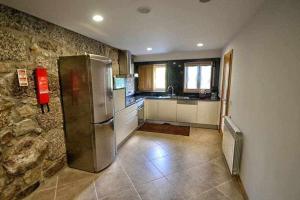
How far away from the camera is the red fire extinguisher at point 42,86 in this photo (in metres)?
2.03

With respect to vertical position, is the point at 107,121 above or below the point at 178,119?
above

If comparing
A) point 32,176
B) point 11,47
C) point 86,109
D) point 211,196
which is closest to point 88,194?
point 32,176

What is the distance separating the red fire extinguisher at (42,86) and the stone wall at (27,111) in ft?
0.22

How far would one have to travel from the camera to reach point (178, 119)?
4.70 meters

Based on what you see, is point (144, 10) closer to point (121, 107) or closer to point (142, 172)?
point (121, 107)

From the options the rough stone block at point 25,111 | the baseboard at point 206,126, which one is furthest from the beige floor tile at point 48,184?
the baseboard at point 206,126

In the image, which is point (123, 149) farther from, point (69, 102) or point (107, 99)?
point (69, 102)

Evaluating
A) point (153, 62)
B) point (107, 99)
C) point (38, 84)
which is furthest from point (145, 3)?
point (153, 62)

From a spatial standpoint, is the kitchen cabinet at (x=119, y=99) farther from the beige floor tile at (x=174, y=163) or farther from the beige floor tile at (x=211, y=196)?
the beige floor tile at (x=211, y=196)

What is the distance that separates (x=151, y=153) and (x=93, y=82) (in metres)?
1.82

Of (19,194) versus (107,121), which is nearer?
(19,194)

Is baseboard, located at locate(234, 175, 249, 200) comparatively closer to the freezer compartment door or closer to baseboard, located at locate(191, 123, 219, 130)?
the freezer compartment door

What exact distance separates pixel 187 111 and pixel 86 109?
10.1 ft

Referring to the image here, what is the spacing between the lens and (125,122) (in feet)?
11.7
